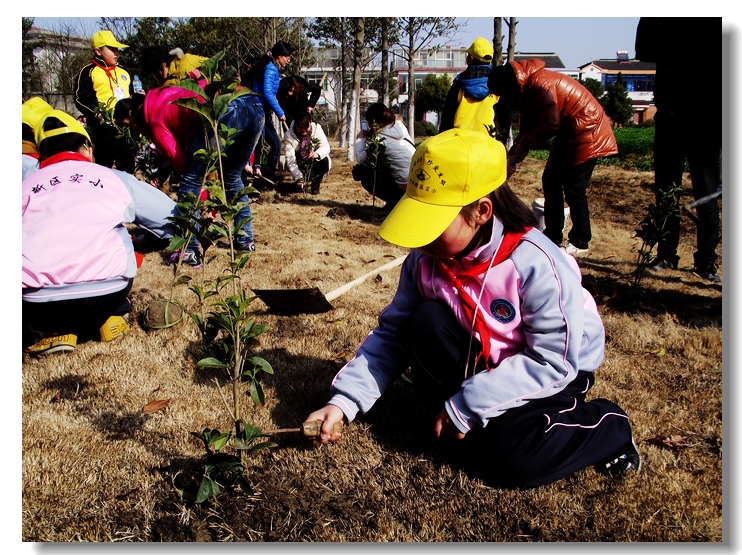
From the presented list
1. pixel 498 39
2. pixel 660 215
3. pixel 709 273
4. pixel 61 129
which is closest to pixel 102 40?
pixel 61 129

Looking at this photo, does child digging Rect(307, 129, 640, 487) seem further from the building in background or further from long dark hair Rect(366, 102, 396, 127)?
the building in background

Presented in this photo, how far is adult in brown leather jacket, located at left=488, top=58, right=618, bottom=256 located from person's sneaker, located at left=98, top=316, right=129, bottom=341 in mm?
2894

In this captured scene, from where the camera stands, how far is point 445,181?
173 cm

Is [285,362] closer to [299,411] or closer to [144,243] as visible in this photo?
[299,411]

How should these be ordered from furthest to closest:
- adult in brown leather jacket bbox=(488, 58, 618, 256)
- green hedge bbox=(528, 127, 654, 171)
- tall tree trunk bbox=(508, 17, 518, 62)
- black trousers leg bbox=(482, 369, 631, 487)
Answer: green hedge bbox=(528, 127, 654, 171)
tall tree trunk bbox=(508, 17, 518, 62)
adult in brown leather jacket bbox=(488, 58, 618, 256)
black trousers leg bbox=(482, 369, 631, 487)

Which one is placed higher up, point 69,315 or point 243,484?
point 69,315

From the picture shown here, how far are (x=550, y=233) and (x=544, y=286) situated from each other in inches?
136

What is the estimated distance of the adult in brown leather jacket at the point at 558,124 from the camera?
4.64 m

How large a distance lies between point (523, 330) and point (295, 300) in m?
1.81

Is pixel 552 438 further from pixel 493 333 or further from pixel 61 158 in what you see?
pixel 61 158

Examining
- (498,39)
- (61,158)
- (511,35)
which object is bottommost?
(61,158)

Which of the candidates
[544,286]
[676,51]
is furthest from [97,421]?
[676,51]

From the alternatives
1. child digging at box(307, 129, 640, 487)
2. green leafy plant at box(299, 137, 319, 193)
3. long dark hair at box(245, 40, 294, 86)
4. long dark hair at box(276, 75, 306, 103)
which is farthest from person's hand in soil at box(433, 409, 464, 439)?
long dark hair at box(276, 75, 306, 103)

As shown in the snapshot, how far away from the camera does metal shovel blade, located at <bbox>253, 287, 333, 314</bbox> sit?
3.41 m
